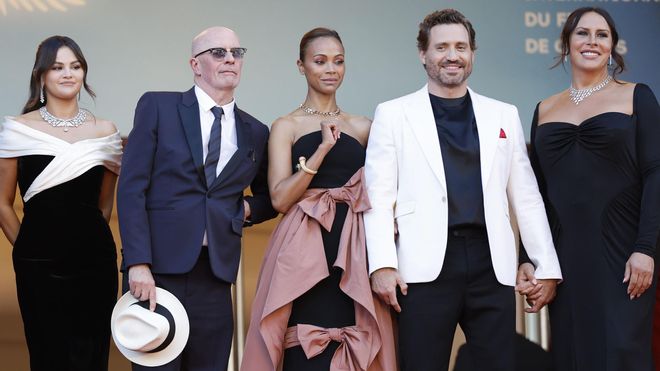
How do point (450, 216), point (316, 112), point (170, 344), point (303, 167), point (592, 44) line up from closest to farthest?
point (170, 344) → point (450, 216) → point (303, 167) → point (592, 44) → point (316, 112)

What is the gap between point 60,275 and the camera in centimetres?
407

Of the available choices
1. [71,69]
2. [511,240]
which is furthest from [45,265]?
[511,240]

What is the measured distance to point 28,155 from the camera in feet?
13.5

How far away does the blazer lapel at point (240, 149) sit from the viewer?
150 inches

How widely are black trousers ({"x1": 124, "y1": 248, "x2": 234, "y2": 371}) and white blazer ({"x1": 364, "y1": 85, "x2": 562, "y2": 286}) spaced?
53 centimetres

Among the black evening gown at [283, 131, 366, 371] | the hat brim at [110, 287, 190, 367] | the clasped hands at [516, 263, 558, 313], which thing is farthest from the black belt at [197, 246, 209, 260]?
the clasped hands at [516, 263, 558, 313]

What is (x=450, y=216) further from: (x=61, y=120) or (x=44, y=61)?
(x=44, y=61)

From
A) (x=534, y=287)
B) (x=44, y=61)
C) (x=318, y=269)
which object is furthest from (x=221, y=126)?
(x=534, y=287)

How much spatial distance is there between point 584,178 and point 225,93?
1.27 metres

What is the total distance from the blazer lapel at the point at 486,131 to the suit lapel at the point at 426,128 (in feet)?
0.47

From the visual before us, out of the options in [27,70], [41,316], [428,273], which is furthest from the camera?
[27,70]

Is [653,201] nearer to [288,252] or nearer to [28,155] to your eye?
[288,252]

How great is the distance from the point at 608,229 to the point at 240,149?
1.28 metres

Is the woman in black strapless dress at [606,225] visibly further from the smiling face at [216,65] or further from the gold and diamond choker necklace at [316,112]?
the smiling face at [216,65]
